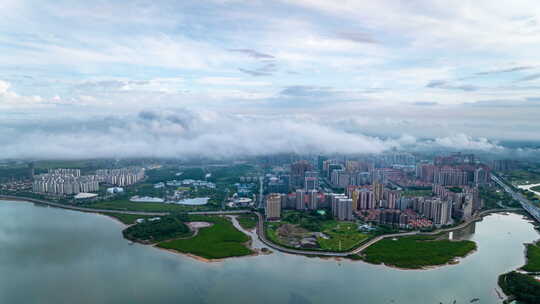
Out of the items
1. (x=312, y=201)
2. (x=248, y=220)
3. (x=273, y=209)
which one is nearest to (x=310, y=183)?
(x=312, y=201)

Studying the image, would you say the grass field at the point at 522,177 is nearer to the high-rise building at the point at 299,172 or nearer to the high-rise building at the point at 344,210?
the high-rise building at the point at 299,172

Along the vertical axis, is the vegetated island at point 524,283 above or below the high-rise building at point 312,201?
below

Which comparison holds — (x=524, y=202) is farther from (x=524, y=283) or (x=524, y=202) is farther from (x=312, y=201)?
(x=524, y=283)

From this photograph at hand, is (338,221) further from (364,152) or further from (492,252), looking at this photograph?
(364,152)

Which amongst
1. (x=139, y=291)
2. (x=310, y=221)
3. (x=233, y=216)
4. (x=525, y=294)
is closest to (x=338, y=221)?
A: (x=310, y=221)

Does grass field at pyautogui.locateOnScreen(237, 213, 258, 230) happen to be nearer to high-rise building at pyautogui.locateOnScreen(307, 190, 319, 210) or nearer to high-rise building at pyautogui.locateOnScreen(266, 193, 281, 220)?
high-rise building at pyautogui.locateOnScreen(266, 193, 281, 220)

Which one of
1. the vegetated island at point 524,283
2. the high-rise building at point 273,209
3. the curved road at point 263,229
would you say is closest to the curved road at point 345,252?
the curved road at point 263,229
